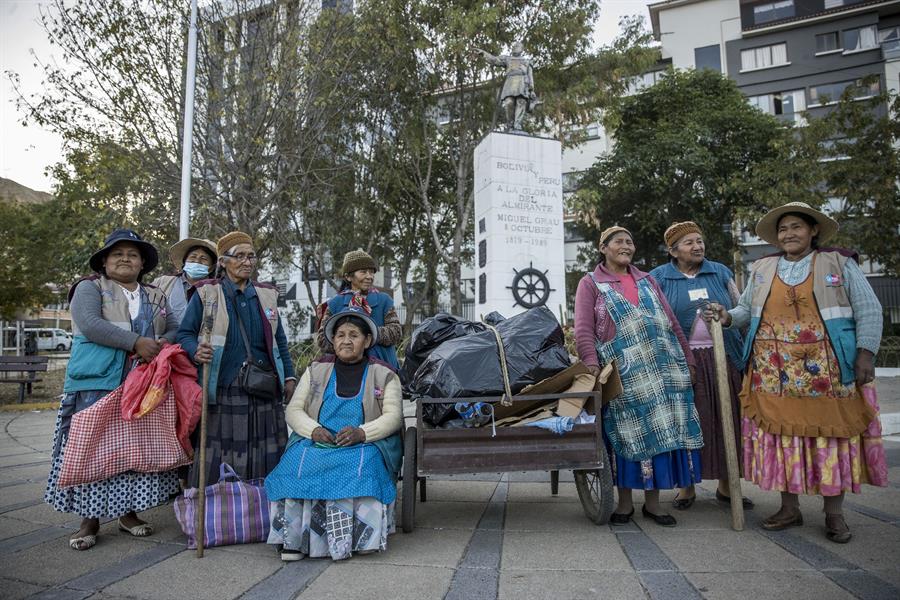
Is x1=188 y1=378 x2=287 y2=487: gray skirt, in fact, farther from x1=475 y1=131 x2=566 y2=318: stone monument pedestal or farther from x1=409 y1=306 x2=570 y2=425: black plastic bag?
x1=475 y1=131 x2=566 y2=318: stone monument pedestal

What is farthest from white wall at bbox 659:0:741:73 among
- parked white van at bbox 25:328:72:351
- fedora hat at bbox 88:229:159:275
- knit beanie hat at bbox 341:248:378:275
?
parked white van at bbox 25:328:72:351

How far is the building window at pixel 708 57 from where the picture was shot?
3070 centimetres

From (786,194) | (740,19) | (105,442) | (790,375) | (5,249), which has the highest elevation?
(740,19)

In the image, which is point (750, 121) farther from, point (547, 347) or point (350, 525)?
point (350, 525)

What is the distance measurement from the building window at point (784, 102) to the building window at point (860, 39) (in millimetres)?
2716

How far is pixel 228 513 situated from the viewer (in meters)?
3.30

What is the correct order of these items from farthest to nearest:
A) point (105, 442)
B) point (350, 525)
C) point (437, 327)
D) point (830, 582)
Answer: point (437, 327) → point (105, 442) → point (350, 525) → point (830, 582)

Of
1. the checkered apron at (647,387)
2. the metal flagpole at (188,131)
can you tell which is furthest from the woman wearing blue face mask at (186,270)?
the metal flagpole at (188,131)

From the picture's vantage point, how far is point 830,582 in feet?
8.61

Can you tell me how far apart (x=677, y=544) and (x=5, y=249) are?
1946cm

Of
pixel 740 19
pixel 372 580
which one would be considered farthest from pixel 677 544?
pixel 740 19

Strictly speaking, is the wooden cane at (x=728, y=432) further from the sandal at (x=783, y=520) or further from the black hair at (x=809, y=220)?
the black hair at (x=809, y=220)

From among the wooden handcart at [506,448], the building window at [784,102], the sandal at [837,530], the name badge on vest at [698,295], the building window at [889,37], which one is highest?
the building window at [889,37]

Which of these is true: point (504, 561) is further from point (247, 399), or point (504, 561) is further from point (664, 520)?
point (247, 399)
